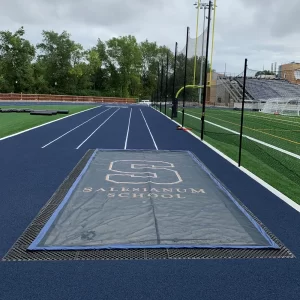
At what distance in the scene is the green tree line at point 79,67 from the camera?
6700cm

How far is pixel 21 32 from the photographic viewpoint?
68125 millimetres

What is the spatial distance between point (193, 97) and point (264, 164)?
6074cm

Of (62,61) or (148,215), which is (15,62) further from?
→ (148,215)

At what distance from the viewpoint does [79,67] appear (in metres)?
75.5

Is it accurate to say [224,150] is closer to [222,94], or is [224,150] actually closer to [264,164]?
[264,164]

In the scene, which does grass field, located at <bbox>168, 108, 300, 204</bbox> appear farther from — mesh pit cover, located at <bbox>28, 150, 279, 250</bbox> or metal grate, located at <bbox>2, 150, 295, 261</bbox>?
metal grate, located at <bbox>2, 150, 295, 261</bbox>

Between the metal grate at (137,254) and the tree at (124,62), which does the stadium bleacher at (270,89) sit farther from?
the metal grate at (137,254)

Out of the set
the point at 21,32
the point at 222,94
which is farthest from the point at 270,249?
the point at 21,32

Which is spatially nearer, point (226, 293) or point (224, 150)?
point (226, 293)

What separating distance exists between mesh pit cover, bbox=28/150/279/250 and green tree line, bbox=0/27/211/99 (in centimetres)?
5375

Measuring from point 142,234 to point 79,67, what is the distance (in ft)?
241

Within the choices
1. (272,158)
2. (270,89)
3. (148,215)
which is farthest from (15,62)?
(148,215)

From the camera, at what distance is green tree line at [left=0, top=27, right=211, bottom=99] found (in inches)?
2638

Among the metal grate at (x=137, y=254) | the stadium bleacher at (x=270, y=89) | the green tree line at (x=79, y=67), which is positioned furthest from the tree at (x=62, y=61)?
the metal grate at (x=137, y=254)
